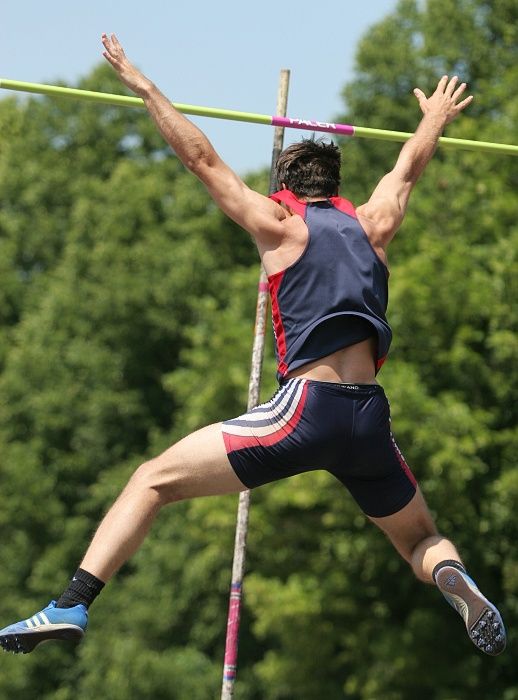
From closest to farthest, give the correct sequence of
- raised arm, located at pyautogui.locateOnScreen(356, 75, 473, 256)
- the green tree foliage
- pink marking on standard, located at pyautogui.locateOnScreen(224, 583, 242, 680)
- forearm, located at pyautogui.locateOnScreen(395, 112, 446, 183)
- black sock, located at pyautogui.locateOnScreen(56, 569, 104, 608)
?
black sock, located at pyautogui.locateOnScreen(56, 569, 104, 608)
raised arm, located at pyautogui.locateOnScreen(356, 75, 473, 256)
forearm, located at pyautogui.locateOnScreen(395, 112, 446, 183)
pink marking on standard, located at pyautogui.locateOnScreen(224, 583, 242, 680)
the green tree foliage

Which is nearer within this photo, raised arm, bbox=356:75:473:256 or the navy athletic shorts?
the navy athletic shorts

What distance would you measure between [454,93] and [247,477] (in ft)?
6.44

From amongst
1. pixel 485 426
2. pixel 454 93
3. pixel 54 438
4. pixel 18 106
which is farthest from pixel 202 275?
pixel 454 93

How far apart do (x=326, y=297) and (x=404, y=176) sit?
0.82 m

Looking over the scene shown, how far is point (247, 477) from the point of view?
551 cm

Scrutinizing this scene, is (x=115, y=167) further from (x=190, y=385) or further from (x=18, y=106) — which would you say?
(x=190, y=385)

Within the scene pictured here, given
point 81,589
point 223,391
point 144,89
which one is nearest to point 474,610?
point 81,589

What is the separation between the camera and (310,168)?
5.73 m

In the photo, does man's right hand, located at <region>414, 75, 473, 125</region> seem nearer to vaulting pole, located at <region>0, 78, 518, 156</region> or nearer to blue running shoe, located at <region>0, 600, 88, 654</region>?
vaulting pole, located at <region>0, 78, 518, 156</region>

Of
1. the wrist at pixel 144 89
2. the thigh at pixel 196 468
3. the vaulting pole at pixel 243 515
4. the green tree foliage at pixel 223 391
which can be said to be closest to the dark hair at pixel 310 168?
the wrist at pixel 144 89

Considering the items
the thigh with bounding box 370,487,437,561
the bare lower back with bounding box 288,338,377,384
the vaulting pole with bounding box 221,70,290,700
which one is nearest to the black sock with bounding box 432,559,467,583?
the thigh with bounding box 370,487,437,561

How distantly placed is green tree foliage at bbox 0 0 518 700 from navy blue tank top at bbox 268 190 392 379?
569 inches

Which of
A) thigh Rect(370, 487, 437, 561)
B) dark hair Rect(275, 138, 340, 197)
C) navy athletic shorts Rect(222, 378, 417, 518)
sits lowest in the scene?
thigh Rect(370, 487, 437, 561)

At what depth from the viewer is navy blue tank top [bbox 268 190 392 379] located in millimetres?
5484
